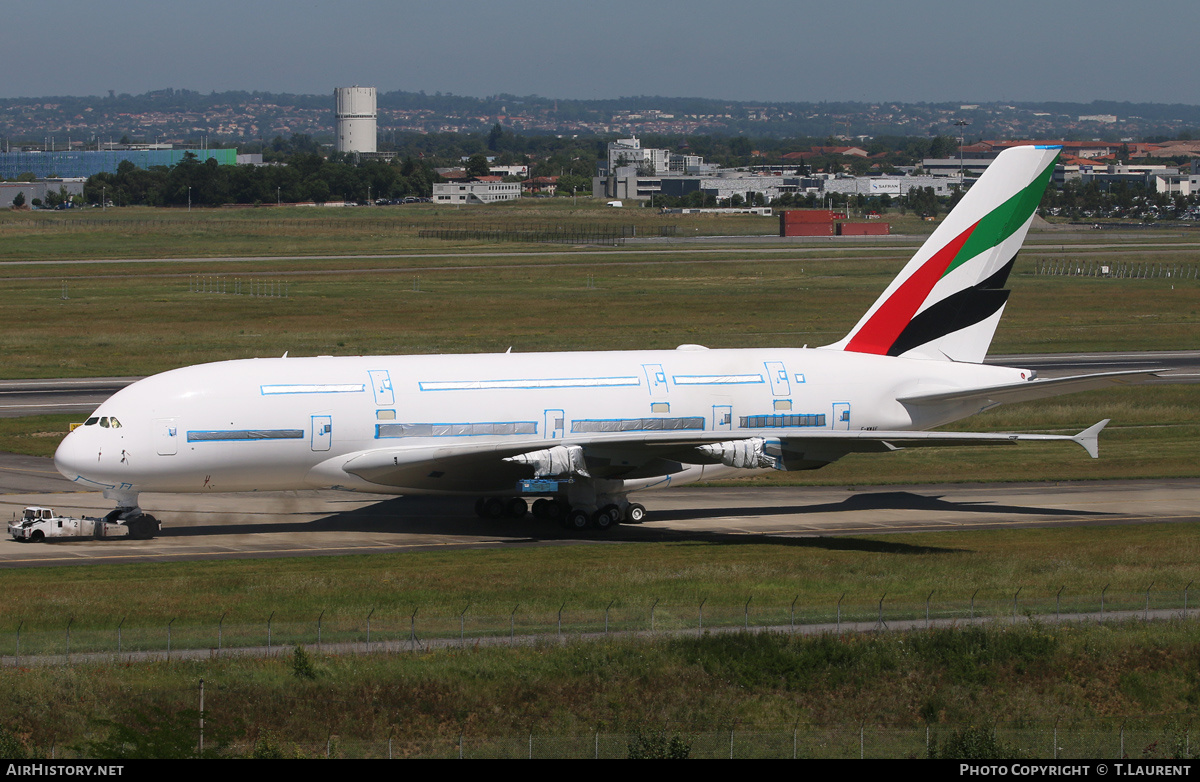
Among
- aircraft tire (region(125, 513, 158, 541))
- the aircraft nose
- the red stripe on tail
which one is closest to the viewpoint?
the aircraft nose

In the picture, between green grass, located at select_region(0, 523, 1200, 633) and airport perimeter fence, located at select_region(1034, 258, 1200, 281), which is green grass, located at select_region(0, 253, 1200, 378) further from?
green grass, located at select_region(0, 523, 1200, 633)

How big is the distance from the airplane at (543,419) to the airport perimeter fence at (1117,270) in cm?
9703

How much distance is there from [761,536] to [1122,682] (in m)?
15.5

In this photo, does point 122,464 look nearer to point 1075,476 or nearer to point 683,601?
point 683,601

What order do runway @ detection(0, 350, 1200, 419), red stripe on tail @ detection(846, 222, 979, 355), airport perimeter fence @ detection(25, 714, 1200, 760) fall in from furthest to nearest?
runway @ detection(0, 350, 1200, 419)
red stripe on tail @ detection(846, 222, 979, 355)
airport perimeter fence @ detection(25, 714, 1200, 760)

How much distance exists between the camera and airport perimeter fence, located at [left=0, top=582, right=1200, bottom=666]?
32.2 metres

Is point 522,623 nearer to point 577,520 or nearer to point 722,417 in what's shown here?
point 577,520

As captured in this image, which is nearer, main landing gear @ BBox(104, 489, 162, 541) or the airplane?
the airplane

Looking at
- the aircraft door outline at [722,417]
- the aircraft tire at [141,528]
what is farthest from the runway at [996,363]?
the aircraft door outline at [722,417]

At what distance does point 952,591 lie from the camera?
3853cm

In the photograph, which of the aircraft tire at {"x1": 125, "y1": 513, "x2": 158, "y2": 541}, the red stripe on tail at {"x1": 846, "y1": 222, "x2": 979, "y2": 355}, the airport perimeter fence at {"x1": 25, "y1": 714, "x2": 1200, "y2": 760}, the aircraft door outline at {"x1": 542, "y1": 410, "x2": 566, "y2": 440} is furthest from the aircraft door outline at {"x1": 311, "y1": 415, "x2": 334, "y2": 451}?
the red stripe on tail at {"x1": 846, "y1": 222, "x2": 979, "y2": 355}

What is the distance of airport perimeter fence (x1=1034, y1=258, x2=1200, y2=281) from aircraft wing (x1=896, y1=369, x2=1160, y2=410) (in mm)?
98209

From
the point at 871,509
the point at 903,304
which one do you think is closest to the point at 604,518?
the point at 871,509

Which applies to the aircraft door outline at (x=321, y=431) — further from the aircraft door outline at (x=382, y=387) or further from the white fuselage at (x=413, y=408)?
the aircraft door outline at (x=382, y=387)
